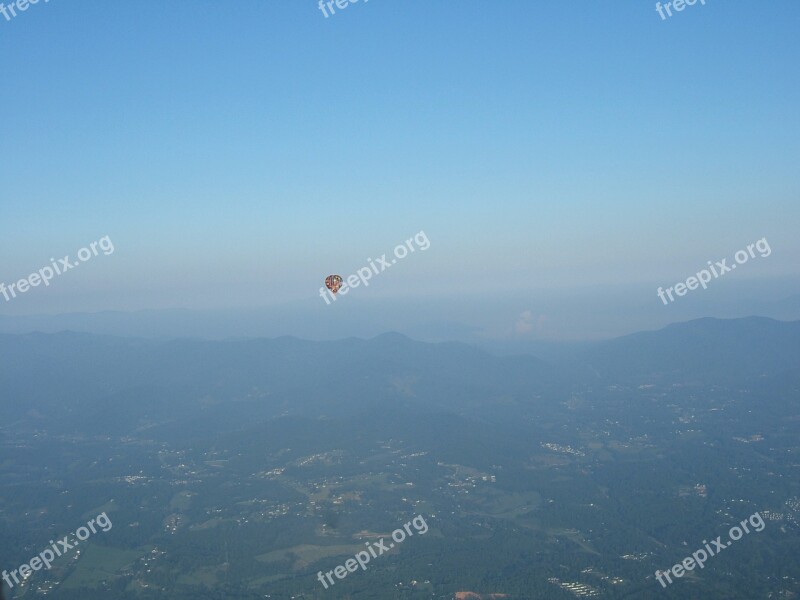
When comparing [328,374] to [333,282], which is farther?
[328,374]

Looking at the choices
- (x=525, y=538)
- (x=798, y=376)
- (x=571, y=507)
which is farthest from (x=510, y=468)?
(x=798, y=376)

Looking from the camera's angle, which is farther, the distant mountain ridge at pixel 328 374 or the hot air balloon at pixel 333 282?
the distant mountain ridge at pixel 328 374

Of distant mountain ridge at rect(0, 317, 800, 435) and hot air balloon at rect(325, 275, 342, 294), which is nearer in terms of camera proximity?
hot air balloon at rect(325, 275, 342, 294)

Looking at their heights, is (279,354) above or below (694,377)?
above

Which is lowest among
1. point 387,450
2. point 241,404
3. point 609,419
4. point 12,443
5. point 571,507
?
point 609,419

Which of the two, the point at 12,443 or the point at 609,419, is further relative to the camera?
the point at 609,419

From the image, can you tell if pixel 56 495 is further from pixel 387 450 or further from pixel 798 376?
pixel 798 376

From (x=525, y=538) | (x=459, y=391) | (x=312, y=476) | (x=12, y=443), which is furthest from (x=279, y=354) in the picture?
(x=525, y=538)

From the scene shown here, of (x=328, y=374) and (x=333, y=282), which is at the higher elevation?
(x=333, y=282)

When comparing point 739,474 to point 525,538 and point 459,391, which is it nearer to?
point 525,538

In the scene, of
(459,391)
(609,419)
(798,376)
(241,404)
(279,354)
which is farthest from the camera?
(279,354)

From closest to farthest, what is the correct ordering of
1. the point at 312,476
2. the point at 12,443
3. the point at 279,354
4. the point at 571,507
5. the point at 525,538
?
the point at 525,538 < the point at 571,507 < the point at 312,476 < the point at 12,443 < the point at 279,354
